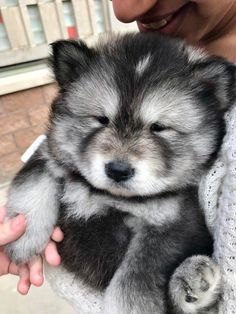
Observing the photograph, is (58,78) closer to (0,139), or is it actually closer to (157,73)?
(157,73)

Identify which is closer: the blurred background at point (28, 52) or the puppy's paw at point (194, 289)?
the puppy's paw at point (194, 289)

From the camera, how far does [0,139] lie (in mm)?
4465

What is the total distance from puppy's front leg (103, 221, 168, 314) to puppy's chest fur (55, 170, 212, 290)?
21 millimetres

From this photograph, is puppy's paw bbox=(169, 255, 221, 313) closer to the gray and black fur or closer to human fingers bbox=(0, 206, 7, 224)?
the gray and black fur

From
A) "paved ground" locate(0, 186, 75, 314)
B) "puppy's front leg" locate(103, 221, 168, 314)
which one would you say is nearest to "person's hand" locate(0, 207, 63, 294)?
"puppy's front leg" locate(103, 221, 168, 314)

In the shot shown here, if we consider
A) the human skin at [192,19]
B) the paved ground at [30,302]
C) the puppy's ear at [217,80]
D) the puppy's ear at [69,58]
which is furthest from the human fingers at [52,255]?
the paved ground at [30,302]

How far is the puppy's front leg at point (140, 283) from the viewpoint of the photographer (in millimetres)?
1434

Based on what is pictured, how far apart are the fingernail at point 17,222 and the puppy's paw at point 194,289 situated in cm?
61

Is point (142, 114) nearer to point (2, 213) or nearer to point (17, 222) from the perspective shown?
point (17, 222)

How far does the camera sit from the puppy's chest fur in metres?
1.53

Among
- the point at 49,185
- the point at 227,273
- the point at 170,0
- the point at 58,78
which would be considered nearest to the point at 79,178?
the point at 49,185

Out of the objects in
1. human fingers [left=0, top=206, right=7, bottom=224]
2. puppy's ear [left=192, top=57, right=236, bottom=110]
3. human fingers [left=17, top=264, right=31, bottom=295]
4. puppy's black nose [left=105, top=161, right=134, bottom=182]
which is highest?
puppy's ear [left=192, top=57, right=236, bottom=110]

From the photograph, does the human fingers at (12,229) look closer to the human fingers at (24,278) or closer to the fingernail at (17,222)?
the fingernail at (17,222)

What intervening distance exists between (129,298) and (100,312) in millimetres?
158
